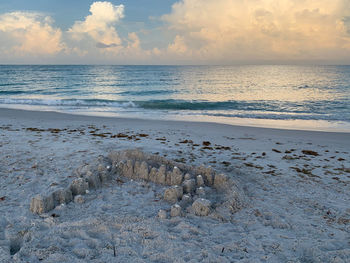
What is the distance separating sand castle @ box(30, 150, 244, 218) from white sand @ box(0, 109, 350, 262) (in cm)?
16

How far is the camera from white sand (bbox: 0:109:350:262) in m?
2.69

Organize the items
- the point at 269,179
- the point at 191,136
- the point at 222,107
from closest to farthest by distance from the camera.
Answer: the point at 269,179 < the point at 191,136 < the point at 222,107

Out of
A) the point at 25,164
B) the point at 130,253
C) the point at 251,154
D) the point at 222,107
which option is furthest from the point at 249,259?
the point at 222,107

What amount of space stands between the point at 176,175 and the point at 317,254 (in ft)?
7.94

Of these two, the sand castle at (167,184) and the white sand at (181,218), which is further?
the sand castle at (167,184)

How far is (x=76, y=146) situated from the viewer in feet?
21.5

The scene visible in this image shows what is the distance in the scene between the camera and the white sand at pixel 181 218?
8.83ft

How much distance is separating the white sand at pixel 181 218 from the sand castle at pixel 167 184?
16 centimetres

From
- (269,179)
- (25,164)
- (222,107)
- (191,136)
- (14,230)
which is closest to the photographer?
(14,230)

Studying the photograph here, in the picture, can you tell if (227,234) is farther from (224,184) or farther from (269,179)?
(269,179)

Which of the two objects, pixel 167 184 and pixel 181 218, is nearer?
pixel 181 218

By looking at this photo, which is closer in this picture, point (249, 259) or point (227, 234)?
point (249, 259)

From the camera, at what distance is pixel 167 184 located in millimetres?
A: 4516

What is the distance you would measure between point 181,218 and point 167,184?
3.89ft
